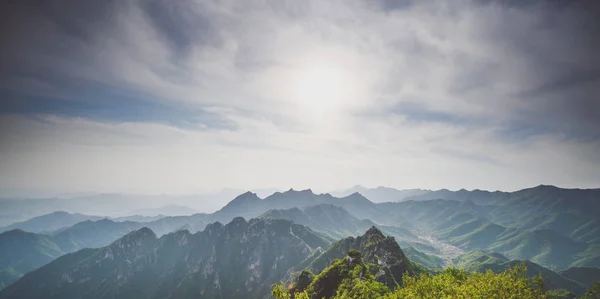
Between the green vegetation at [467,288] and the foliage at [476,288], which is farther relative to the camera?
the green vegetation at [467,288]

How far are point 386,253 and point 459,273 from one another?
4127 inches

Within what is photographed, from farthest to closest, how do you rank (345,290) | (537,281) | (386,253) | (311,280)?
1. (386,253)
2. (311,280)
3. (345,290)
4. (537,281)

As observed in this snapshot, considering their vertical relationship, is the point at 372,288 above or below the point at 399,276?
above

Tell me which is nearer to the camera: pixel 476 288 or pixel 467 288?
pixel 467 288

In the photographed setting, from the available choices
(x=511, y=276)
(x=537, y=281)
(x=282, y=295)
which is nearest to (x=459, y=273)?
(x=511, y=276)

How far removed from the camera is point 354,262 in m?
127

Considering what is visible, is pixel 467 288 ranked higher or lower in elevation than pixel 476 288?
higher

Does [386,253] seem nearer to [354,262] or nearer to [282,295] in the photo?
[354,262]

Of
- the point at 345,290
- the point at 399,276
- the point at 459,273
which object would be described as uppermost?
the point at 459,273

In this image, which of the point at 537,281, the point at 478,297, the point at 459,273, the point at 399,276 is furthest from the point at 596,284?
the point at 399,276

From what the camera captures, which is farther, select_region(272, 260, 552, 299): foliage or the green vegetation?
the green vegetation

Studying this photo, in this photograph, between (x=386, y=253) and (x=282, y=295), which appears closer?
(x=282, y=295)

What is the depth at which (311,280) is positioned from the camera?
450 ft

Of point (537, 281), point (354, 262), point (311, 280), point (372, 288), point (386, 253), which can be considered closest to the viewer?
point (537, 281)
